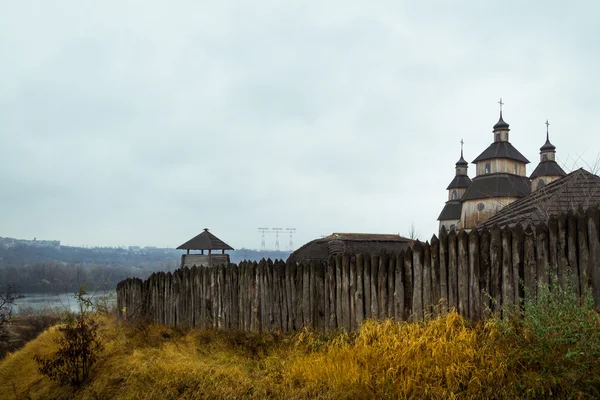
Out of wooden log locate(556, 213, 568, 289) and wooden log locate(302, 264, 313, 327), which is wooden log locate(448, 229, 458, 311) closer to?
wooden log locate(556, 213, 568, 289)

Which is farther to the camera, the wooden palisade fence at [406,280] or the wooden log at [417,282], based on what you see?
the wooden log at [417,282]

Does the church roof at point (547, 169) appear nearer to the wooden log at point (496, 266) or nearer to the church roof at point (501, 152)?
the church roof at point (501, 152)

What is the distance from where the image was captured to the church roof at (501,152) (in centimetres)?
3662

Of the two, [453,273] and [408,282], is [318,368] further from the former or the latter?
[453,273]

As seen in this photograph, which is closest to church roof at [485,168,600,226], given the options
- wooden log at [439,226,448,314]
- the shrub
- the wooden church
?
wooden log at [439,226,448,314]

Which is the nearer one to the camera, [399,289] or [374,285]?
[399,289]

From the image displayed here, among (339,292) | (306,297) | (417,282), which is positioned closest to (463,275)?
(417,282)

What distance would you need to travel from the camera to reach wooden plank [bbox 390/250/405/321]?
664 cm

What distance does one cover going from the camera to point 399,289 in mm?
6691

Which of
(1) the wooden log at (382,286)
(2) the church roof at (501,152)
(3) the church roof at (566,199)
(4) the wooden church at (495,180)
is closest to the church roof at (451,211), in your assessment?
(4) the wooden church at (495,180)

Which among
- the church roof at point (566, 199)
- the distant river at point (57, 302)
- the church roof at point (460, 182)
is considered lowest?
the distant river at point (57, 302)

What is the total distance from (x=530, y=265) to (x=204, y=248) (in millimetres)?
22528

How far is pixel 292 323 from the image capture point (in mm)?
8039

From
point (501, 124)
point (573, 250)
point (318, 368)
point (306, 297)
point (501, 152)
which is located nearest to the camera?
point (573, 250)
